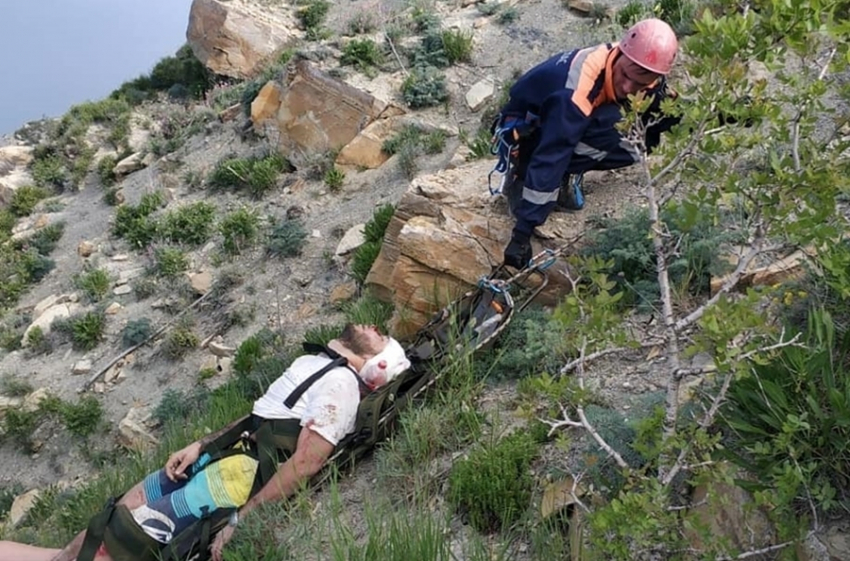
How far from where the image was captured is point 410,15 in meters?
11.8

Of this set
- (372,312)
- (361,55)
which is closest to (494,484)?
(372,312)

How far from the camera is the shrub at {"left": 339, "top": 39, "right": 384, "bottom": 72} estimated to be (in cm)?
1082

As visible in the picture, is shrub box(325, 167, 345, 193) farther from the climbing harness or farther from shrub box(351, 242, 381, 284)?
the climbing harness

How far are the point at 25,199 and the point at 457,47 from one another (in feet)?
26.7

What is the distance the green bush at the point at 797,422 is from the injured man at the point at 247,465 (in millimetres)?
2034

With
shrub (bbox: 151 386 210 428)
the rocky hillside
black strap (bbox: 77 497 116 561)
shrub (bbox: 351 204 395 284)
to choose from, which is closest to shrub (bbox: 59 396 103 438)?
the rocky hillside

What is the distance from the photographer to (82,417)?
7559 millimetres

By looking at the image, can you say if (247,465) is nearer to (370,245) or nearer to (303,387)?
(303,387)

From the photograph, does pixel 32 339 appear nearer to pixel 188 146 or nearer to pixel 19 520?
pixel 19 520

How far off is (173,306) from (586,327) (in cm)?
748

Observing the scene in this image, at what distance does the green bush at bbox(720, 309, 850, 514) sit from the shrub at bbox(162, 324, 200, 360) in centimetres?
660

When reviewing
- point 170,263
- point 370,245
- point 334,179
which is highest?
point 370,245

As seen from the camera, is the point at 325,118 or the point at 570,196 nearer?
the point at 570,196

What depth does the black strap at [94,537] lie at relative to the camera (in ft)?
12.5
